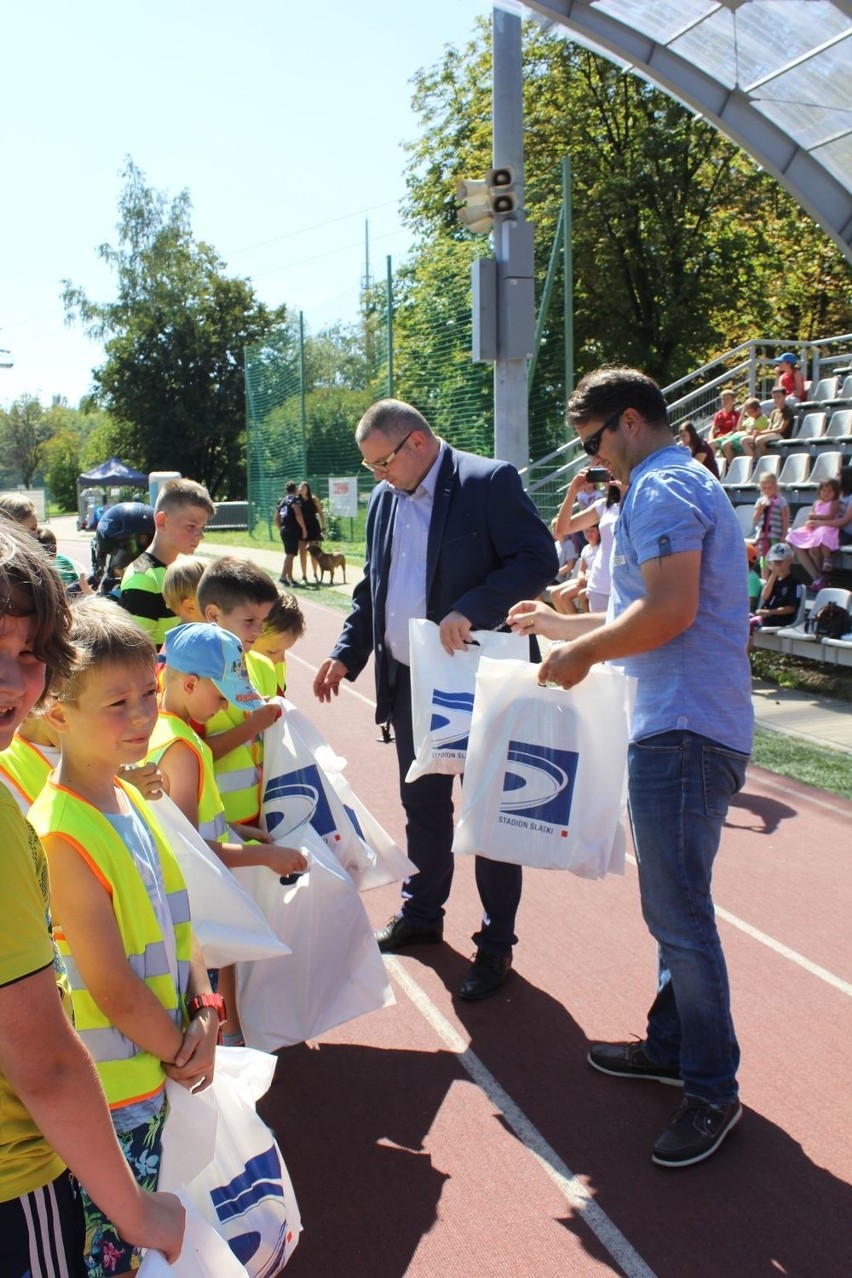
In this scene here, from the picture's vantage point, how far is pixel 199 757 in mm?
3000

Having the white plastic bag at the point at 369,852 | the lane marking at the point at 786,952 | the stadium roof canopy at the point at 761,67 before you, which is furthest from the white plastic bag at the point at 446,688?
the stadium roof canopy at the point at 761,67

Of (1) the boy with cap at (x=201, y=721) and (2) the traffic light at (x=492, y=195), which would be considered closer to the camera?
(1) the boy with cap at (x=201, y=721)

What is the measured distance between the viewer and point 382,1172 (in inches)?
127

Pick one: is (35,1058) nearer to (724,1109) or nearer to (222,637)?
(222,637)

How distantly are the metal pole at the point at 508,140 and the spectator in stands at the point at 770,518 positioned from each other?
156 inches

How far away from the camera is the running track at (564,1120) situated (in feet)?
9.45

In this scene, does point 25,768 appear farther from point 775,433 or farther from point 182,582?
point 775,433

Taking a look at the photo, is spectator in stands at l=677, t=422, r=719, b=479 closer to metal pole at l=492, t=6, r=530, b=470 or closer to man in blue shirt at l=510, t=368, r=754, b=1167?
metal pole at l=492, t=6, r=530, b=470

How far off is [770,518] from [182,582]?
9759 mm

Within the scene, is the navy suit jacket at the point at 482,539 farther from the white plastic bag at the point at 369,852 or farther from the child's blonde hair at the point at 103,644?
the child's blonde hair at the point at 103,644

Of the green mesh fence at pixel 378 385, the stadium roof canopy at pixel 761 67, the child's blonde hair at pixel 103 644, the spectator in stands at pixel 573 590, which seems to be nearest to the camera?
the child's blonde hair at pixel 103 644

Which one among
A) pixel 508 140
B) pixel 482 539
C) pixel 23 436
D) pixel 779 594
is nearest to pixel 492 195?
pixel 508 140

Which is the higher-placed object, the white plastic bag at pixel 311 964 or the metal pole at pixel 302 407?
the metal pole at pixel 302 407

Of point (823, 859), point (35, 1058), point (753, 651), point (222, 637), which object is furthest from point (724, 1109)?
point (753, 651)
